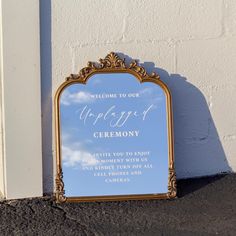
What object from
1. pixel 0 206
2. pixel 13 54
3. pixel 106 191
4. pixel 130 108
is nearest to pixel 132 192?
pixel 106 191

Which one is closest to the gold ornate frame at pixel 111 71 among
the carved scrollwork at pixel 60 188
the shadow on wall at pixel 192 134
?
the carved scrollwork at pixel 60 188

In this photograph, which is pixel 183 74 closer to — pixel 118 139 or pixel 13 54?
pixel 118 139

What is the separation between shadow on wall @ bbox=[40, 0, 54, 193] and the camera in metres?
4.69

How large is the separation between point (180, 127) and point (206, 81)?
39 cm

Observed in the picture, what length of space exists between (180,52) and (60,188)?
1303 millimetres

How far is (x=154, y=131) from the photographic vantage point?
4.84 metres

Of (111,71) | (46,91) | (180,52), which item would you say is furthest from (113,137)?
(180,52)

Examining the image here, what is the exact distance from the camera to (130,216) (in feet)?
15.0

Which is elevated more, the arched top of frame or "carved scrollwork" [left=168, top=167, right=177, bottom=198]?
the arched top of frame

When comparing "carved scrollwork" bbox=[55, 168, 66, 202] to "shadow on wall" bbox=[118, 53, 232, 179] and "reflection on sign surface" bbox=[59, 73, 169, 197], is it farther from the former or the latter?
"shadow on wall" bbox=[118, 53, 232, 179]

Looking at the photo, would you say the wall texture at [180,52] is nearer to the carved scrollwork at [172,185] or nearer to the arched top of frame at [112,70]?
the arched top of frame at [112,70]

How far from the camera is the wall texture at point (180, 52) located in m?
4.77

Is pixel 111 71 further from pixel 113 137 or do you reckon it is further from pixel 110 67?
pixel 113 137

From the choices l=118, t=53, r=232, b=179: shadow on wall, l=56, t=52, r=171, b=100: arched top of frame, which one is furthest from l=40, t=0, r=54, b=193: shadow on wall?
l=118, t=53, r=232, b=179: shadow on wall
